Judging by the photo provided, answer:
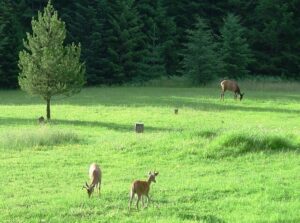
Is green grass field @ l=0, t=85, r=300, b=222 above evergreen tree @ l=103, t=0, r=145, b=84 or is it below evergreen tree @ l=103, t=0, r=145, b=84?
below

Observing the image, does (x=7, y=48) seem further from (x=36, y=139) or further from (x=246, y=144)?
(x=246, y=144)

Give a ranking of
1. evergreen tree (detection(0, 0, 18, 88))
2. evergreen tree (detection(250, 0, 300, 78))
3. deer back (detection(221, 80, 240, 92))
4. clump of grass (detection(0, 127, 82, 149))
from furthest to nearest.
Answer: evergreen tree (detection(250, 0, 300, 78)) < evergreen tree (detection(0, 0, 18, 88)) < deer back (detection(221, 80, 240, 92)) < clump of grass (detection(0, 127, 82, 149))

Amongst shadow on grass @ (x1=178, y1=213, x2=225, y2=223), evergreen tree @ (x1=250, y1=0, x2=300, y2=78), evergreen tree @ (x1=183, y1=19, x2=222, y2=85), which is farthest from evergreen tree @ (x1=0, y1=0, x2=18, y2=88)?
shadow on grass @ (x1=178, y1=213, x2=225, y2=223)

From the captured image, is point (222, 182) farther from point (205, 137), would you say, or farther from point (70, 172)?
point (205, 137)

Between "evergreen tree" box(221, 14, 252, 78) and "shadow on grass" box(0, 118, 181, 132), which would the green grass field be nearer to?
"shadow on grass" box(0, 118, 181, 132)

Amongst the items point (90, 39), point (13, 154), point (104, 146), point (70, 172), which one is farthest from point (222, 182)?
point (90, 39)

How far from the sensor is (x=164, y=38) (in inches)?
2677

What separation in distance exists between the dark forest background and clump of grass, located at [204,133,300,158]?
40060 millimetres

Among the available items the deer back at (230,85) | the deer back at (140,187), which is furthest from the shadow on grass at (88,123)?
the deer back at (140,187)

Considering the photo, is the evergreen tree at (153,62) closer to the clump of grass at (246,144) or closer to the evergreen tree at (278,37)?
the evergreen tree at (278,37)

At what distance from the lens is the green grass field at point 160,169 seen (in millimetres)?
10664

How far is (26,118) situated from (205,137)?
14.9 m

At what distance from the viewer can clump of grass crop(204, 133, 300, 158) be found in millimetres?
17198

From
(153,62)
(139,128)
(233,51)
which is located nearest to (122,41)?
(153,62)
